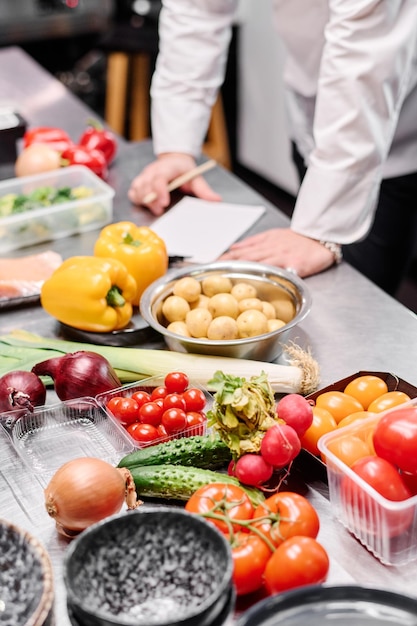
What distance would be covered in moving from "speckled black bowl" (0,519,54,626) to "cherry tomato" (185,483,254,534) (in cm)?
23

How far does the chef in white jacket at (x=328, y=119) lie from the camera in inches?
78.5

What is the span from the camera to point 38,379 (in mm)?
1545

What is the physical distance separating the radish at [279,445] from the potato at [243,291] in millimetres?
592

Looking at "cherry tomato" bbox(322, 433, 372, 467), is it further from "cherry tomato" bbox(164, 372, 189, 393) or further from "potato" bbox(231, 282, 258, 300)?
"potato" bbox(231, 282, 258, 300)

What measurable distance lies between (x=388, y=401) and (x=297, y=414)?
20 centimetres

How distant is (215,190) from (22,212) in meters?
0.66

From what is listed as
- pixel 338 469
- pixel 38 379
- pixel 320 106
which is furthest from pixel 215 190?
pixel 338 469

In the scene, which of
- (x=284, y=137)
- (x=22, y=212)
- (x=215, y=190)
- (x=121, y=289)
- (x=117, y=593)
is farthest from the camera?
(x=284, y=137)

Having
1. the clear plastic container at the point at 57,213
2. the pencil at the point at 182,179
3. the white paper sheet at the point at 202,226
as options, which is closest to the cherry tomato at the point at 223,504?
the white paper sheet at the point at 202,226

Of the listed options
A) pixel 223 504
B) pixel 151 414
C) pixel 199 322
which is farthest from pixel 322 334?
pixel 223 504

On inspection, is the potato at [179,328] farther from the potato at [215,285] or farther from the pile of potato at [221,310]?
the potato at [215,285]

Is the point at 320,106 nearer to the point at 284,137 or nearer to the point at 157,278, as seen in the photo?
the point at 157,278

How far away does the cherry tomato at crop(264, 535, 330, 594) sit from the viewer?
3.46 feet

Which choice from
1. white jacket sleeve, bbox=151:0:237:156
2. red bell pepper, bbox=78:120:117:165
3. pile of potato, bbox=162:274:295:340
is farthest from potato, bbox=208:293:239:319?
red bell pepper, bbox=78:120:117:165
